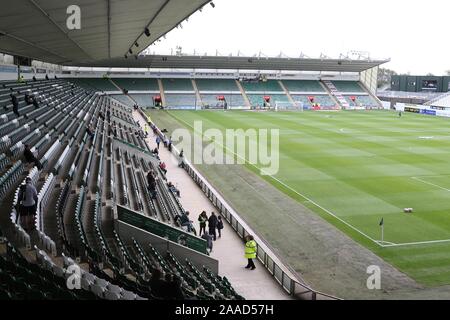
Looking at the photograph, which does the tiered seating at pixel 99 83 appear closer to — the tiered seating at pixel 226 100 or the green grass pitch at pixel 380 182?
the tiered seating at pixel 226 100

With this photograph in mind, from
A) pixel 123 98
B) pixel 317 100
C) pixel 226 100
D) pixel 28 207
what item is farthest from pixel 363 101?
pixel 28 207

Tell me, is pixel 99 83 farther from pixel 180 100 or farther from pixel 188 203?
pixel 188 203

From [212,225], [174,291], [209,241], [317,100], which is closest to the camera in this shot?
[174,291]

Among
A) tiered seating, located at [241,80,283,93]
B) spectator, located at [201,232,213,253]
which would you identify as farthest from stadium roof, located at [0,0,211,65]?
tiered seating, located at [241,80,283,93]

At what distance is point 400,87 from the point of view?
87.6m

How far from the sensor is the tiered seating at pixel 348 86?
276 ft

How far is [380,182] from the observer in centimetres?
2523

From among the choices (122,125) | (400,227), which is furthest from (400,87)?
(400,227)

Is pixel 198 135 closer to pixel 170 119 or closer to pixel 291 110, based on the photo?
pixel 170 119

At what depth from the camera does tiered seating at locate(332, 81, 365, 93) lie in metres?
84.1

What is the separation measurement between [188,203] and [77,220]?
31.6 ft

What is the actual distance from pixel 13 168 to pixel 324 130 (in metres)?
37.8

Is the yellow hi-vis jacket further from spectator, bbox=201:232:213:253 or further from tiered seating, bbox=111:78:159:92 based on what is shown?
tiered seating, bbox=111:78:159:92

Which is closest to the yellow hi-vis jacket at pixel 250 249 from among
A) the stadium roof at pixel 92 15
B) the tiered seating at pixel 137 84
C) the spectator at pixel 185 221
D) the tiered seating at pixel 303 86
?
the spectator at pixel 185 221
